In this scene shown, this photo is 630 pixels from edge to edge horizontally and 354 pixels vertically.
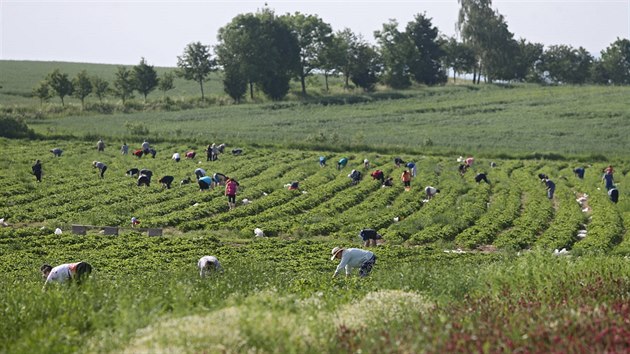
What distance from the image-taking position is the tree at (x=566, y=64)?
12612 cm

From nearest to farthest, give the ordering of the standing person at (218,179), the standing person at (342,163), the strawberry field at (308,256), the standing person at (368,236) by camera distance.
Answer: the strawberry field at (308,256), the standing person at (368,236), the standing person at (218,179), the standing person at (342,163)

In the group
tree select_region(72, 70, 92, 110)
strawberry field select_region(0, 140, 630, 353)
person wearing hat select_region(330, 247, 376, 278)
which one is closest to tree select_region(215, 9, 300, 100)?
tree select_region(72, 70, 92, 110)

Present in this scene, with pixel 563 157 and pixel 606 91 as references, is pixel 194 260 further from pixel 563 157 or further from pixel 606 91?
pixel 606 91

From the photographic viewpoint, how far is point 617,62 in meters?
129

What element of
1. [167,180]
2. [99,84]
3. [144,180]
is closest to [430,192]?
[167,180]

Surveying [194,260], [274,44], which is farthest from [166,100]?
[194,260]

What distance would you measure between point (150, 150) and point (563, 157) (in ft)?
82.8

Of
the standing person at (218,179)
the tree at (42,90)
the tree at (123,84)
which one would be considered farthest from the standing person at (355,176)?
the tree at (123,84)

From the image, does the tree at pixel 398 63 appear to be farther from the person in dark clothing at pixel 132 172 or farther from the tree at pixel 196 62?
the person in dark clothing at pixel 132 172

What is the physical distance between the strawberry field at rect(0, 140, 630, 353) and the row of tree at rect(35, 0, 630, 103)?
4027cm

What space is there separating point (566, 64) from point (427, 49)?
24.7 m

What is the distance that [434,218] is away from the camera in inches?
1241

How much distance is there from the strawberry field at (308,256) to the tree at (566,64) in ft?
257

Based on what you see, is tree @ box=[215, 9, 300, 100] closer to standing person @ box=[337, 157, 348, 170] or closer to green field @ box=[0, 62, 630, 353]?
green field @ box=[0, 62, 630, 353]
